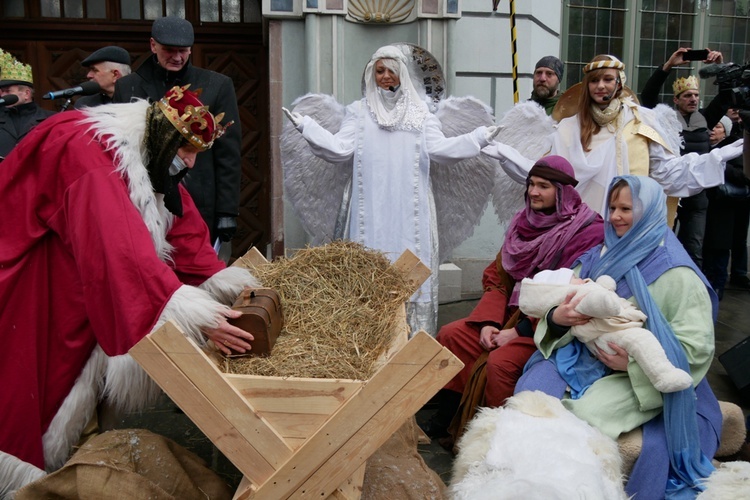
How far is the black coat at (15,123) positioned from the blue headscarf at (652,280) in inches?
149

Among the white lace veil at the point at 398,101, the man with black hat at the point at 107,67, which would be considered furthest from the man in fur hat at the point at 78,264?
the man with black hat at the point at 107,67

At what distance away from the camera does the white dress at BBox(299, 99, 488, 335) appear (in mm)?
4355

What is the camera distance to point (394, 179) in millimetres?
4391

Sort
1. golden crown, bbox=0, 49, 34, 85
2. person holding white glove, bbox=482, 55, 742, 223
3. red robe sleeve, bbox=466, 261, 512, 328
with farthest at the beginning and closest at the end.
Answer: golden crown, bbox=0, 49, 34, 85 → person holding white glove, bbox=482, 55, 742, 223 → red robe sleeve, bbox=466, 261, 512, 328

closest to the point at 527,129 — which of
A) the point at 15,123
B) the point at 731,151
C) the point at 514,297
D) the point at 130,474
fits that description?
the point at 731,151

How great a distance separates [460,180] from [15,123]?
305 centimetres

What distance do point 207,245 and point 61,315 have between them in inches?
28.2

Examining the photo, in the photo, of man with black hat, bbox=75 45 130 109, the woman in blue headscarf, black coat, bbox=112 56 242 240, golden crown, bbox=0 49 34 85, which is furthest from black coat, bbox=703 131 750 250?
golden crown, bbox=0 49 34 85

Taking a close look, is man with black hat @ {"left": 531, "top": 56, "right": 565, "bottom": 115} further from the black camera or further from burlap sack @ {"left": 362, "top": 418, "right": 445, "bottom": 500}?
burlap sack @ {"left": 362, "top": 418, "right": 445, "bottom": 500}

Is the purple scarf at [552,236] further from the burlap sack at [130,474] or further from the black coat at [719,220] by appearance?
the black coat at [719,220]

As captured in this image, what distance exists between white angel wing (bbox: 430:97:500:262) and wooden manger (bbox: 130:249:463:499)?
2.71m

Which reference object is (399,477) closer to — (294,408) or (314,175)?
(294,408)

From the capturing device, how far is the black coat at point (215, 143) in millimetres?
4035

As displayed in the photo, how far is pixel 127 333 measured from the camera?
2.19 m
